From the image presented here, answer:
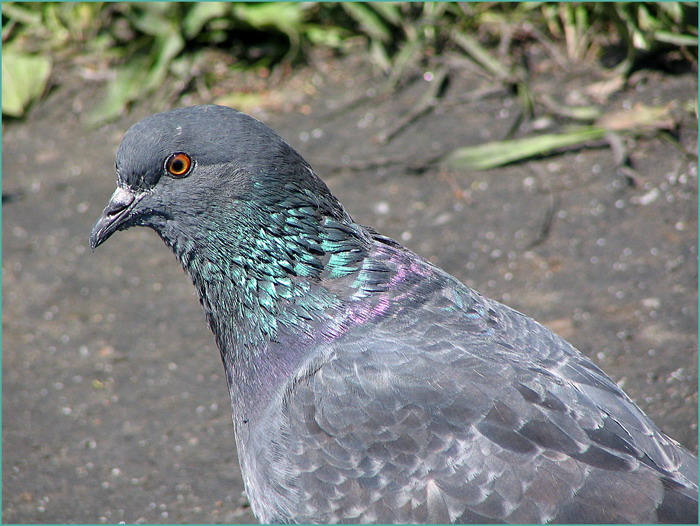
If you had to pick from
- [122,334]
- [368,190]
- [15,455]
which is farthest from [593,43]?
[15,455]

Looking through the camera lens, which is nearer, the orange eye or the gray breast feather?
the gray breast feather

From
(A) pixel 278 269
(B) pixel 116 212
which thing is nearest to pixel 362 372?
(A) pixel 278 269

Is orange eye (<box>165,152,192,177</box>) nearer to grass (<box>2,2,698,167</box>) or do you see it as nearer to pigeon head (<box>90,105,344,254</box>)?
pigeon head (<box>90,105,344,254</box>)

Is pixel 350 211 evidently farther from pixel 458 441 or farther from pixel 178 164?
pixel 458 441

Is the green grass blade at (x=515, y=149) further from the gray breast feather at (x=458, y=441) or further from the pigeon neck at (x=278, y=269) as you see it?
the gray breast feather at (x=458, y=441)

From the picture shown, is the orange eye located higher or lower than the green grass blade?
higher

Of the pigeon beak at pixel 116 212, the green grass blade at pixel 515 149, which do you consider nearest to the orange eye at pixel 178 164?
the pigeon beak at pixel 116 212

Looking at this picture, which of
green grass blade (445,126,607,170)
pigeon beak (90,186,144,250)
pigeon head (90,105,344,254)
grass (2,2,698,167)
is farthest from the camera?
grass (2,2,698,167)

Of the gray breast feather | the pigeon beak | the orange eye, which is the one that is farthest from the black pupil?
the gray breast feather
